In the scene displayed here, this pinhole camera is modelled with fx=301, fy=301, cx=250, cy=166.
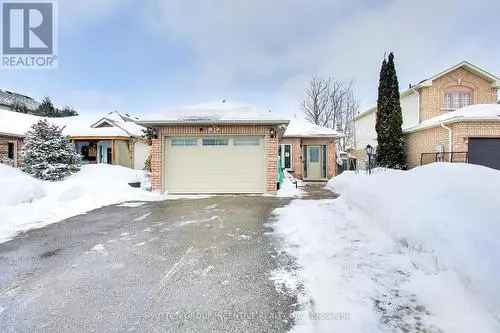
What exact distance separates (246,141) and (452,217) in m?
8.56

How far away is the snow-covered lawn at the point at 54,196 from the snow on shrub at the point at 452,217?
21.4ft

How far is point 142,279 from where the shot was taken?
3.44m

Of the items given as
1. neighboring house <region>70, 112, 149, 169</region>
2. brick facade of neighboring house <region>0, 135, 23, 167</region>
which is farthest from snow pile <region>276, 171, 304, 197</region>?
brick facade of neighboring house <region>0, 135, 23, 167</region>

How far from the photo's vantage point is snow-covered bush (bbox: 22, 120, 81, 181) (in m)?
11.3

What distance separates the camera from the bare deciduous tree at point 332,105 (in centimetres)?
3356

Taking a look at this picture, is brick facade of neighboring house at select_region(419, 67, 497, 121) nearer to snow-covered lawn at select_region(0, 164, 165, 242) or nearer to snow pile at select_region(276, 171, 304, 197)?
snow pile at select_region(276, 171, 304, 197)

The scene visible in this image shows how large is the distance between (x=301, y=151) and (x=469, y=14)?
982 cm

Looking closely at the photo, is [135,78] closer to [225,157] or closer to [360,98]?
[225,157]

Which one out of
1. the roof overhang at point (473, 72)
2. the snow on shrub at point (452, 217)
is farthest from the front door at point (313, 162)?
the snow on shrub at point (452, 217)

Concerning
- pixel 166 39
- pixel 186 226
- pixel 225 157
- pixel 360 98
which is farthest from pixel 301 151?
pixel 360 98

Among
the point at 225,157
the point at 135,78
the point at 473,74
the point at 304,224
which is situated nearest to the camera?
the point at 304,224

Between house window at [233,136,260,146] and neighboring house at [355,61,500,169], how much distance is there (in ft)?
27.4

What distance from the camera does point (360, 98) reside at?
35.8 m

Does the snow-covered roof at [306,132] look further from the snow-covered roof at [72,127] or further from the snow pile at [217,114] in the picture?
the snow-covered roof at [72,127]
